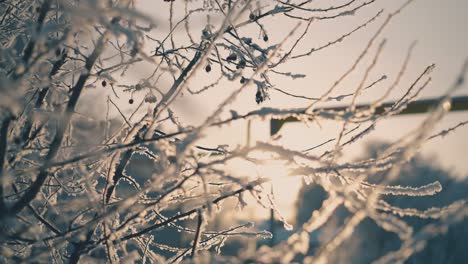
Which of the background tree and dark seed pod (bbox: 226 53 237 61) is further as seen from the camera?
dark seed pod (bbox: 226 53 237 61)

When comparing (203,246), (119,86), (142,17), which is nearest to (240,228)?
(203,246)

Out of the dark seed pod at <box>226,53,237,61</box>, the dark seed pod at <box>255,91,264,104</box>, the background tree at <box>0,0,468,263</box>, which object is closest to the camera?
the background tree at <box>0,0,468,263</box>

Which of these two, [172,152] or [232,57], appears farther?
[232,57]

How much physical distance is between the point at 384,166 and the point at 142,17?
39.0 inches

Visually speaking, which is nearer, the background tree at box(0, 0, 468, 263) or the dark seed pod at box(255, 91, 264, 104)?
the background tree at box(0, 0, 468, 263)

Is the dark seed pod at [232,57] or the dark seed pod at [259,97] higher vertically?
the dark seed pod at [232,57]

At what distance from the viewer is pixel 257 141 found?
4.54ft

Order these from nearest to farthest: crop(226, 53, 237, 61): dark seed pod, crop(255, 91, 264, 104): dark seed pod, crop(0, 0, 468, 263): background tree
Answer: crop(0, 0, 468, 263): background tree
crop(255, 91, 264, 104): dark seed pod
crop(226, 53, 237, 61): dark seed pod

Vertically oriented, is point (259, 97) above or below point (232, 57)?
below

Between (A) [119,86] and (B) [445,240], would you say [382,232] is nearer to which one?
(B) [445,240]

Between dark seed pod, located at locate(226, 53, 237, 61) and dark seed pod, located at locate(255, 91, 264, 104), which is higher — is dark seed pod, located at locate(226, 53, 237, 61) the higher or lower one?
the higher one

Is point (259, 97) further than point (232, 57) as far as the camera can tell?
No

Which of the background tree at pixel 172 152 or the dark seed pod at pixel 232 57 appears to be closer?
the background tree at pixel 172 152

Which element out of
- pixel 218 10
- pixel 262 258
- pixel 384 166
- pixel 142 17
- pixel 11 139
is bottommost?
pixel 262 258
